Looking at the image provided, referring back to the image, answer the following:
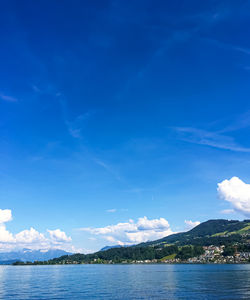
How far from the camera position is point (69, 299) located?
240 feet

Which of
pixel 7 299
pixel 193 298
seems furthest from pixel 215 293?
pixel 7 299

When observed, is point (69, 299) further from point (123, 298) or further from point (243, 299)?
point (243, 299)

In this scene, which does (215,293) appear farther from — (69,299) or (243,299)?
(69,299)

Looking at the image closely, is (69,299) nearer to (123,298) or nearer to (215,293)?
(123,298)

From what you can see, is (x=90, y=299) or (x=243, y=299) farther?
(x=90, y=299)

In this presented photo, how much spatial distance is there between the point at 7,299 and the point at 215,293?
54291 millimetres

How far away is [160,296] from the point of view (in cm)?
7250

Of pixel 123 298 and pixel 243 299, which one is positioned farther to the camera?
pixel 123 298

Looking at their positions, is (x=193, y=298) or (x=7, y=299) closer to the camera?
(x=193, y=298)

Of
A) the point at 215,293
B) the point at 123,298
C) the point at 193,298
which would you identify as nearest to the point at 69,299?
the point at 123,298

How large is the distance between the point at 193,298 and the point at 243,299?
11.2 m

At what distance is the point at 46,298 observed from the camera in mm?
75750

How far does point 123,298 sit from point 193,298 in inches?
670

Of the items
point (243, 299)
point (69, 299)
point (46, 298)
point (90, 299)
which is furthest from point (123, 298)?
point (243, 299)
